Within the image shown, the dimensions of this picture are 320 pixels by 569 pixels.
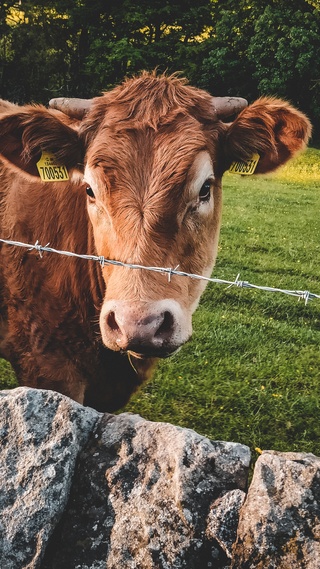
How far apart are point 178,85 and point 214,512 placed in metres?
2.43

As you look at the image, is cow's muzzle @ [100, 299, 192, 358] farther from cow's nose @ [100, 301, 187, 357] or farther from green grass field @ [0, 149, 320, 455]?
green grass field @ [0, 149, 320, 455]

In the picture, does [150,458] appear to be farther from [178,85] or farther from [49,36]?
[49,36]

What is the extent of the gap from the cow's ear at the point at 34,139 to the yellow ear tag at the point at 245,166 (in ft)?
2.90

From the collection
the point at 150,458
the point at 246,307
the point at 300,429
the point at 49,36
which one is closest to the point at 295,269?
the point at 246,307

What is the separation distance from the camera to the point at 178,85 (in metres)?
3.42

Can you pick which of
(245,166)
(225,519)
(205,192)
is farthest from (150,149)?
(225,519)

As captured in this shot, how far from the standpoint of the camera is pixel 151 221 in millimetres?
2762

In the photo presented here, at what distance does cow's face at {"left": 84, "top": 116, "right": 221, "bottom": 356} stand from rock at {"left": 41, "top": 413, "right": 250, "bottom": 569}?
1.64 feet

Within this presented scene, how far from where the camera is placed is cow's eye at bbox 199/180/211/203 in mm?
3072

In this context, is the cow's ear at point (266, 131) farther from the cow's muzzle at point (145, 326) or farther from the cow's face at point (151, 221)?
the cow's muzzle at point (145, 326)

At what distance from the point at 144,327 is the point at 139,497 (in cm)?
69

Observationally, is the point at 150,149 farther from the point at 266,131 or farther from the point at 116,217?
the point at 266,131

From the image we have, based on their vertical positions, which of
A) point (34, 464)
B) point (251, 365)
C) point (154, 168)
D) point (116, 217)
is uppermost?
point (154, 168)

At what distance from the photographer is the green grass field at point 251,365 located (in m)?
4.67
